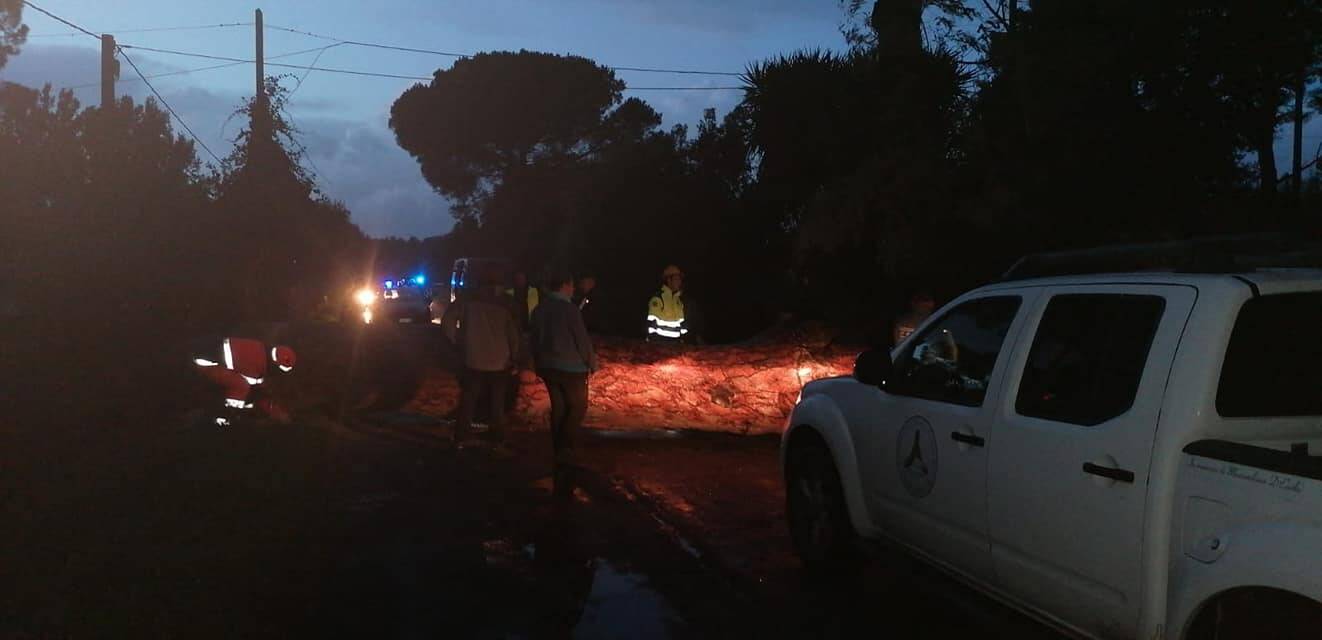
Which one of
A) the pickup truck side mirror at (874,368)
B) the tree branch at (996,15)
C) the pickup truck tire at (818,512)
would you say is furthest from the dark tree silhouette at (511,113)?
the pickup truck side mirror at (874,368)

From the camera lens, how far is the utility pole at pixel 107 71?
2111cm

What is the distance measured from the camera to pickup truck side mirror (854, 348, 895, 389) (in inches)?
228

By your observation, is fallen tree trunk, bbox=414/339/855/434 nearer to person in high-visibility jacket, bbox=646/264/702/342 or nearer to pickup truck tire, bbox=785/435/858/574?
person in high-visibility jacket, bbox=646/264/702/342

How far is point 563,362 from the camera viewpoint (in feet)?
29.7

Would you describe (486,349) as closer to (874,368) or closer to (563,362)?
(563,362)

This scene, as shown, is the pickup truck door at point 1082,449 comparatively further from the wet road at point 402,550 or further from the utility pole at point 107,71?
the utility pole at point 107,71

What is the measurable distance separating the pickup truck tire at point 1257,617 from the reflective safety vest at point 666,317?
33.3 feet

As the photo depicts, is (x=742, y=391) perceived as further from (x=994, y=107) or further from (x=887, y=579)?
(x=887, y=579)

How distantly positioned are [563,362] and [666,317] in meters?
4.77

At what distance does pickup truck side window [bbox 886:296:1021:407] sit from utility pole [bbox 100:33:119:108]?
63.7 feet

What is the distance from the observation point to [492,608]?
5.78 meters

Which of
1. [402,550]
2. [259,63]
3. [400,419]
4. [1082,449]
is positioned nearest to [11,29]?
[259,63]

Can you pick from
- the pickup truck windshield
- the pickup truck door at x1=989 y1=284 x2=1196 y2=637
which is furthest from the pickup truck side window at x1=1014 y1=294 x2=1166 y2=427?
the pickup truck windshield

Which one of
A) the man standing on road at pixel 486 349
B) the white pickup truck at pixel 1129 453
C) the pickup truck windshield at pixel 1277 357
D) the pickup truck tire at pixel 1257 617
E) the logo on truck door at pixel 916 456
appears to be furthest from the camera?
the man standing on road at pixel 486 349
